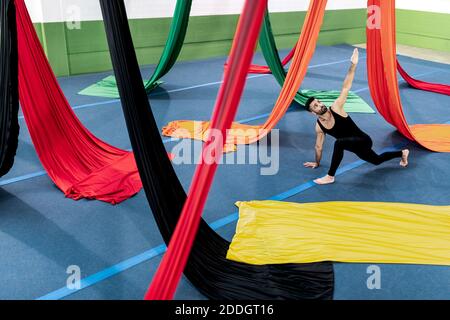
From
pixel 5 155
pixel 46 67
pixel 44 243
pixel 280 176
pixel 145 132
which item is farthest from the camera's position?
pixel 280 176

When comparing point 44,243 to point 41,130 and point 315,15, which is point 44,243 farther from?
point 315,15

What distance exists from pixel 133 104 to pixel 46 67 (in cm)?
136

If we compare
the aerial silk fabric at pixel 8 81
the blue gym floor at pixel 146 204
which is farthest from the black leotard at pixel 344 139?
the aerial silk fabric at pixel 8 81

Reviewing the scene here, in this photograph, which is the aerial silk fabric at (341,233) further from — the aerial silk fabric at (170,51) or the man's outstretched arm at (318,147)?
the aerial silk fabric at (170,51)

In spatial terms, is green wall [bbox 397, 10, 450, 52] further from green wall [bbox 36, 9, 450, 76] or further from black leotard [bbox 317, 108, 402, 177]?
black leotard [bbox 317, 108, 402, 177]

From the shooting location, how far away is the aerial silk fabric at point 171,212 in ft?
6.93

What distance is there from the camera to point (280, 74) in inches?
182

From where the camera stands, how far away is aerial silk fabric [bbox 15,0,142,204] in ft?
9.86

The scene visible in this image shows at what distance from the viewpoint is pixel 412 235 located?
2.63 meters

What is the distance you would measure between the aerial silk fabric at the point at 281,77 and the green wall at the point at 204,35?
2.37 meters

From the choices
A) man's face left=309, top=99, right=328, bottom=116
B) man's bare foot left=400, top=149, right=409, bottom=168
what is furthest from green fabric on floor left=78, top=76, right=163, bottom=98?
man's bare foot left=400, top=149, right=409, bottom=168

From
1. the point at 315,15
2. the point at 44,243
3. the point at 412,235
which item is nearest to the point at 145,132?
the point at 44,243
